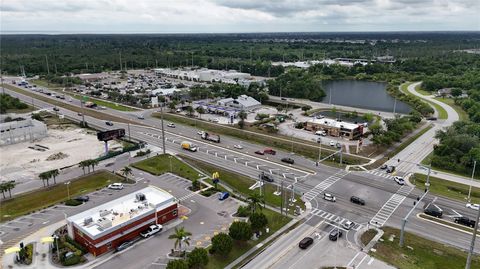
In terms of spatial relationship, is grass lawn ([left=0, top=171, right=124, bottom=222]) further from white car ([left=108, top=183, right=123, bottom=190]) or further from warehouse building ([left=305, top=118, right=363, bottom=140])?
warehouse building ([left=305, top=118, right=363, bottom=140])

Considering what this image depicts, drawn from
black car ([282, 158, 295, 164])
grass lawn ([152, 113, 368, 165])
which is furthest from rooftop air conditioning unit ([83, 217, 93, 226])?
grass lawn ([152, 113, 368, 165])

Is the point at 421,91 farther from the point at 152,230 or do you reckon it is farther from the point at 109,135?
the point at 152,230


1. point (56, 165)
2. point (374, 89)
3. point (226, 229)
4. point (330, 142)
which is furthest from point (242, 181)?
point (374, 89)

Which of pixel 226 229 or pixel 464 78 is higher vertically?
pixel 464 78

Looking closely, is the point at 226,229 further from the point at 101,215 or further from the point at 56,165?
the point at 56,165

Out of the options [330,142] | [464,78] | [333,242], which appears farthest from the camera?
[464,78]

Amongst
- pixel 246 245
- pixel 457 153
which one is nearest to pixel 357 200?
pixel 246 245

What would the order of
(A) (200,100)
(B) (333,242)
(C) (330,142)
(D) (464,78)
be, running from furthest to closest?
(D) (464,78), (A) (200,100), (C) (330,142), (B) (333,242)
